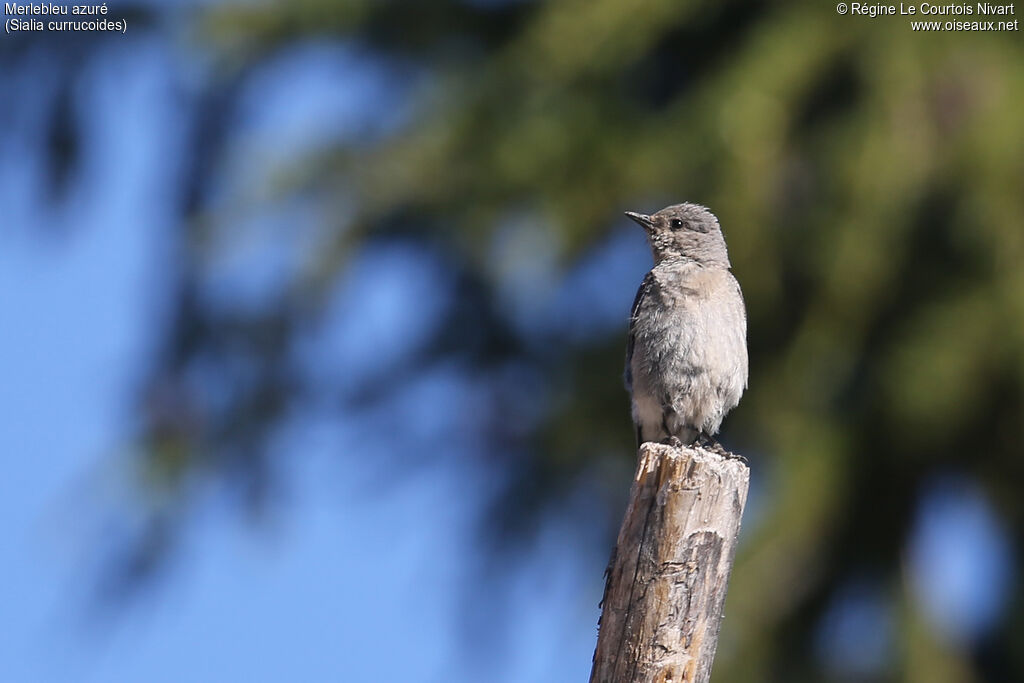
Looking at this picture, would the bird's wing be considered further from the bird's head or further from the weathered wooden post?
the weathered wooden post

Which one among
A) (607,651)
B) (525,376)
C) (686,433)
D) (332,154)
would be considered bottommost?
(607,651)

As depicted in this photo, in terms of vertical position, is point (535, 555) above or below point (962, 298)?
below

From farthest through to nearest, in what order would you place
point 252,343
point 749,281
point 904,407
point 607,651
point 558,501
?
1. point 252,343
2. point 558,501
3. point 749,281
4. point 904,407
5. point 607,651

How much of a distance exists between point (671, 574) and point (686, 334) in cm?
190

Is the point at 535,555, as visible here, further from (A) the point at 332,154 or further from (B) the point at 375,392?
(A) the point at 332,154

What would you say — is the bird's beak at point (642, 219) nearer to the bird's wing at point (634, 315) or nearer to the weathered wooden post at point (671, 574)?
the bird's wing at point (634, 315)

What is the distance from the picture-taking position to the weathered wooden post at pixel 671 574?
9.85 ft

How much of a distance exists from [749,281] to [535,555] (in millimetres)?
1851

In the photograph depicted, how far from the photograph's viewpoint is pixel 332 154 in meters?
6.16

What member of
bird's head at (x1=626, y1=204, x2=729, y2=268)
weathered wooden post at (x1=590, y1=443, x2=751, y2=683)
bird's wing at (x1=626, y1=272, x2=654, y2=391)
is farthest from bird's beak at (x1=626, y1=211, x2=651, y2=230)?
weathered wooden post at (x1=590, y1=443, x2=751, y2=683)

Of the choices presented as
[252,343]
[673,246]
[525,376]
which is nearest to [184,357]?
[252,343]

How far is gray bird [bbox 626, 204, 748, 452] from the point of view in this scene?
482 centimetres

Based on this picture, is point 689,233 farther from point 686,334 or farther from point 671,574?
point 671,574

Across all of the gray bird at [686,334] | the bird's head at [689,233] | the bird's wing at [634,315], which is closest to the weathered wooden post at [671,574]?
Result: the gray bird at [686,334]
